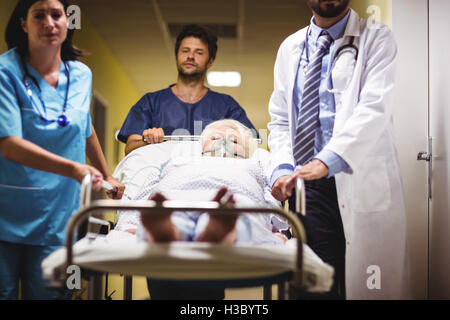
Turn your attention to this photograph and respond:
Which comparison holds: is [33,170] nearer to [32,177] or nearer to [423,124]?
[32,177]

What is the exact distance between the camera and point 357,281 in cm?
184

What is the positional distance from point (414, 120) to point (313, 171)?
87 cm

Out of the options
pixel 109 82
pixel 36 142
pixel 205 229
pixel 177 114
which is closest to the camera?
pixel 205 229

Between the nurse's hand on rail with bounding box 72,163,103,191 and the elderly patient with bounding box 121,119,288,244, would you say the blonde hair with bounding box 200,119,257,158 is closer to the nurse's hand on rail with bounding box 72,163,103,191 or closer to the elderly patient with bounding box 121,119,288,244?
the elderly patient with bounding box 121,119,288,244

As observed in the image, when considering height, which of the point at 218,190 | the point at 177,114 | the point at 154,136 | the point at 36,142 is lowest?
the point at 218,190

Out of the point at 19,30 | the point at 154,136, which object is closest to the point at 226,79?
the point at 154,136

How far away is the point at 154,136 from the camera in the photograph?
2.25 m

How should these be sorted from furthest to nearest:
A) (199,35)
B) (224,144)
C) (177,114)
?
(199,35) < (177,114) < (224,144)

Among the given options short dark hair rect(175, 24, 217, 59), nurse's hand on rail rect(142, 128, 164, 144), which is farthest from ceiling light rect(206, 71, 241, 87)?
nurse's hand on rail rect(142, 128, 164, 144)

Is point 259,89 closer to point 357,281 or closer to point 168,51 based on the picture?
point 168,51

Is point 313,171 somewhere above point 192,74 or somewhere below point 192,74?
below

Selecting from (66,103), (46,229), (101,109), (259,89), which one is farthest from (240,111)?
(259,89)

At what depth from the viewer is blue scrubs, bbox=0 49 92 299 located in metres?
1.63
